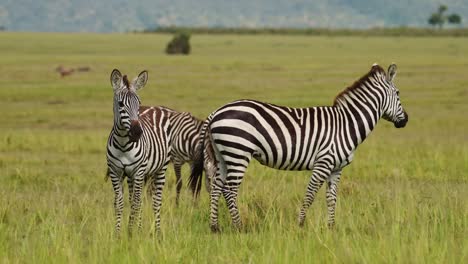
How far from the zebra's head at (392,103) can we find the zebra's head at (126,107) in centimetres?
256

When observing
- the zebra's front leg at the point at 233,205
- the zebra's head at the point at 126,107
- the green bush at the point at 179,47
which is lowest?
the zebra's front leg at the point at 233,205

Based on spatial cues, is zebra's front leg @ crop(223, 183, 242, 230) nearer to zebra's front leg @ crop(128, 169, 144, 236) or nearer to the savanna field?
the savanna field

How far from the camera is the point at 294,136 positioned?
8.03 meters

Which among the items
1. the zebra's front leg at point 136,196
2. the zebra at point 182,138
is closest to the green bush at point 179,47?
the zebra at point 182,138

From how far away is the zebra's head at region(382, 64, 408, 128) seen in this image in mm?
8508

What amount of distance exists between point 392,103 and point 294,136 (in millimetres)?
1116

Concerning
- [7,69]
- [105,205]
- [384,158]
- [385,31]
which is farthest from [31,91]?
[385,31]

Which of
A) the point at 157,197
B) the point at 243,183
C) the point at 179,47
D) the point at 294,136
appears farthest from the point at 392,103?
the point at 179,47

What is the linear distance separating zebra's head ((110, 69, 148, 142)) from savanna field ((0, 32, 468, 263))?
73cm

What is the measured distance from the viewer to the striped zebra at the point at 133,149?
7.02 meters

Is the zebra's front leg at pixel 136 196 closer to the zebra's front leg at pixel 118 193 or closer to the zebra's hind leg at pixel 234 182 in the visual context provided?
the zebra's front leg at pixel 118 193

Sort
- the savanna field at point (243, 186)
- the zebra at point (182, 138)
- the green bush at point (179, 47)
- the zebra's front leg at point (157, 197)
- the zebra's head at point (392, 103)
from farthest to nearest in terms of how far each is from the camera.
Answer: the green bush at point (179, 47) → the zebra at point (182, 138) → the zebra's head at point (392, 103) → the zebra's front leg at point (157, 197) → the savanna field at point (243, 186)

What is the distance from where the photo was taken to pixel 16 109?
71.4 ft

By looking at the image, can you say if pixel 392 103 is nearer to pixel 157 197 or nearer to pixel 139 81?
pixel 157 197
